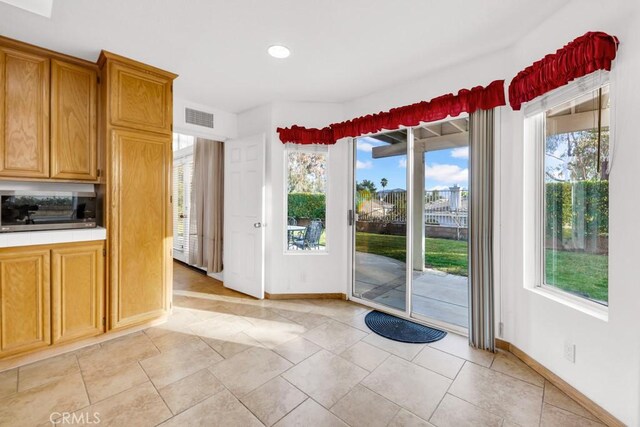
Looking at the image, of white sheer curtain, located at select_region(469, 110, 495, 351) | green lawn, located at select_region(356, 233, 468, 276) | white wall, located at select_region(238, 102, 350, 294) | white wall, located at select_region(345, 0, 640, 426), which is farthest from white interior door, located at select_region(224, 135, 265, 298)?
white wall, located at select_region(345, 0, 640, 426)

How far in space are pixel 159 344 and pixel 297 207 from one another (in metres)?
2.06

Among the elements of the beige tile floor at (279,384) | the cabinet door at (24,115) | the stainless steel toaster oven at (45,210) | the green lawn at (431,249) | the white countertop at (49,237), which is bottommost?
the beige tile floor at (279,384)

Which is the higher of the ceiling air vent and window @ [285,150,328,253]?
the ceiling air vent

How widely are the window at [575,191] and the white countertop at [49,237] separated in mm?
3633

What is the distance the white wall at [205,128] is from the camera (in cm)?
345

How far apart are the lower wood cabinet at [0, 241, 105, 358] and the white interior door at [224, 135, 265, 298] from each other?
1.58 metres

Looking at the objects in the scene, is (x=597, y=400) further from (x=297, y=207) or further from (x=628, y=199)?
(x=297, y=207)

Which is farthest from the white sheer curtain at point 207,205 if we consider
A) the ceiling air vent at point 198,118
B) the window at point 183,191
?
the ceiling air vent at point 198,118

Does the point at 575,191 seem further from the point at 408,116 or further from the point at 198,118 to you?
the point at 198,118

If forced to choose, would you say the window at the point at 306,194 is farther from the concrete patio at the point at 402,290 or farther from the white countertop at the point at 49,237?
the white countertop at the point at 49,237

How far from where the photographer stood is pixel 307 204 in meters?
3.71

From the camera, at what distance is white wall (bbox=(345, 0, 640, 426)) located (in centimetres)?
152

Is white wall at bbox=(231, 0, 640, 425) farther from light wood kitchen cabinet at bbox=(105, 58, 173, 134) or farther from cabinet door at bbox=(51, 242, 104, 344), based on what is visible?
cabinet door at bbox=(51, 242, 104, 344)

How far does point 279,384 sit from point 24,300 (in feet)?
6.65
